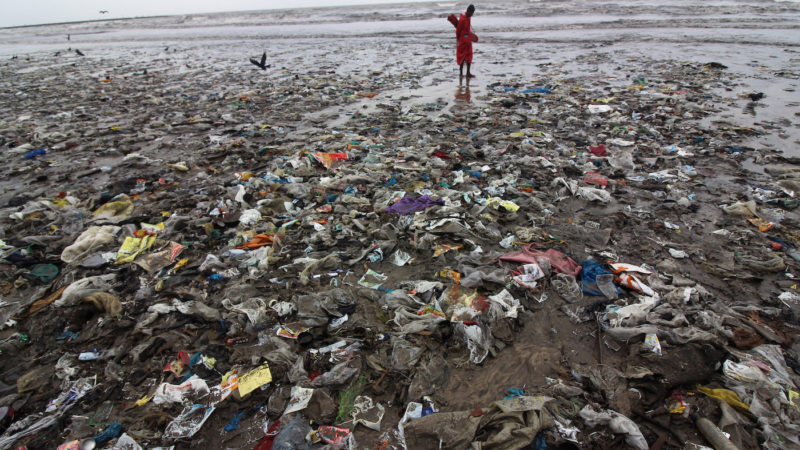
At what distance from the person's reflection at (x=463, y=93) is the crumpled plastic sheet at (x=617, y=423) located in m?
7.66

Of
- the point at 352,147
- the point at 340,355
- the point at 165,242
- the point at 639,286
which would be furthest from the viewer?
the point at 352,147

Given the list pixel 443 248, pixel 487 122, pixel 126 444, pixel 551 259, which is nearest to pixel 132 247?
pixel 126 444

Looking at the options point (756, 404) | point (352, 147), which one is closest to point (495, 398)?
point (756, 404)

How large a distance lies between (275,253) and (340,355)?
1662 millimetres

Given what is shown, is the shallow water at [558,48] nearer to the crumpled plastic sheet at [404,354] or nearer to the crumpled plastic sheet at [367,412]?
the crumpled plastic sheet at [404,354]

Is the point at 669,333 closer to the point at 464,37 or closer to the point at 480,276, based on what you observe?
the point at 480,276

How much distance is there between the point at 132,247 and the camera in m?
4.02

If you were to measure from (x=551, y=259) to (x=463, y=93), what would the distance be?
22.8 ft

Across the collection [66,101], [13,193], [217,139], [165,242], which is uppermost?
[66,101]

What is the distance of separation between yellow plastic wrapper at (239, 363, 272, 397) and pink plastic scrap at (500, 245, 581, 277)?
2.37m

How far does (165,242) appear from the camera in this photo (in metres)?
4.10

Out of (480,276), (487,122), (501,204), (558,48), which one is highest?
(558,48)

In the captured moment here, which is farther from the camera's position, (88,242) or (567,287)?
(88,242)

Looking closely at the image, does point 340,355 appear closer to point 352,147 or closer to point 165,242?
point 165,242
